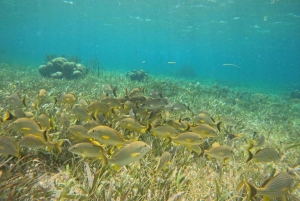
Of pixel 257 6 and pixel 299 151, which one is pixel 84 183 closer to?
pixel 299 151

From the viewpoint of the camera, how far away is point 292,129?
9094 mm

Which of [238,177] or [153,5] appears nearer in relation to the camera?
[238,177]

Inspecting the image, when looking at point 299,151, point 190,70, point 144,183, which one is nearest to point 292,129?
point 299,151

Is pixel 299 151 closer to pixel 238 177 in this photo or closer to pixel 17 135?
pixel 238 177

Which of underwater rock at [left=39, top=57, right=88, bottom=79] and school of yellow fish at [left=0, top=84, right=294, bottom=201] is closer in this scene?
school of yellow fish at [left=0, top=84, right=294, bottom=201]

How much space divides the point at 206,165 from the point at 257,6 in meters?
32.5

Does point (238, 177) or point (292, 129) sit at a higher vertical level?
point (238, 177)

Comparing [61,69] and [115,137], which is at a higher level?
[115,137]

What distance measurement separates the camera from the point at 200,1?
98.5 ft

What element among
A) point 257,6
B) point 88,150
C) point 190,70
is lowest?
point 190,70

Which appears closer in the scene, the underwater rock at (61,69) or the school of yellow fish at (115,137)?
the school of yellow fish at (115,137)

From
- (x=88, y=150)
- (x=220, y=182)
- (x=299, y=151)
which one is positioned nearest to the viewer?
(x=88, y=150)

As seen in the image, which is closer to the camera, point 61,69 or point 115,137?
point 115,137

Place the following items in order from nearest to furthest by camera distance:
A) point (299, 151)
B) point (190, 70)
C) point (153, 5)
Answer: point (299, 151)
point (153, 5)
point (190, 70)
